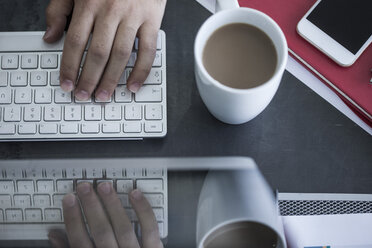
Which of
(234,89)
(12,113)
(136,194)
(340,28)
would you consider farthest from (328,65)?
(12,113)

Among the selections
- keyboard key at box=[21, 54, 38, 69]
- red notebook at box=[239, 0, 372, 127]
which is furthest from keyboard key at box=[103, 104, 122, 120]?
red notebook at box=[239, 0, 372, 127]

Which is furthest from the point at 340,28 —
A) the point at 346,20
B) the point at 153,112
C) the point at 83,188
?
the point at 83,188

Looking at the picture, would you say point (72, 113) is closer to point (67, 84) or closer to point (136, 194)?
point (67, 84)

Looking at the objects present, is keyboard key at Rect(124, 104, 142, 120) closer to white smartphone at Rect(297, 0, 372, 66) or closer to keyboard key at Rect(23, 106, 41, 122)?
keyboard key at Rect(23, 106, 41, 122)

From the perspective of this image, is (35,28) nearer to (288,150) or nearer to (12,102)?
(12,102)

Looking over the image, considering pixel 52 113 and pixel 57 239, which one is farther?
pixel 52 113

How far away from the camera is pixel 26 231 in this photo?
0.41 metres

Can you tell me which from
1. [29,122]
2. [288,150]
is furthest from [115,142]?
[288,150]

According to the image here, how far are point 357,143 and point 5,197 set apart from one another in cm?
40

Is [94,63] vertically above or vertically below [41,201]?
above

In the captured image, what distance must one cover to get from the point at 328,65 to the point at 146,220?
0.92ft

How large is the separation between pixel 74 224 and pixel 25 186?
73 mm

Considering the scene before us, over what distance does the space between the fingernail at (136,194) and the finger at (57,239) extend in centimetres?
7

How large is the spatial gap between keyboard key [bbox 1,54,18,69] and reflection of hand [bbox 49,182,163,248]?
183 millimetres
